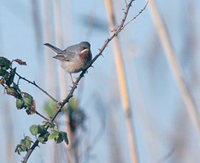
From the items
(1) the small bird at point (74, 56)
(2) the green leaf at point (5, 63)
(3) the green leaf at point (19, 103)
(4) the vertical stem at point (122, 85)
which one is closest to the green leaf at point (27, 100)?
(3) the green leaf at point (19, 103)

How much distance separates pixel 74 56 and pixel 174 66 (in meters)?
0.90

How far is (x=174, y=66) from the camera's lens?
9.20 ft

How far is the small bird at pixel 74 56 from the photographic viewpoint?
2.99m

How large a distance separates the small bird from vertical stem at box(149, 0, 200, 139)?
2.05 ft

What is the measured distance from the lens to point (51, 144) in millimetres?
3018

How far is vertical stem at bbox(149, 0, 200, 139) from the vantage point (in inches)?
108

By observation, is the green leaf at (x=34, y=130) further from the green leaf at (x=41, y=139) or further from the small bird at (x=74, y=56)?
the small bird at (x=74, y=56)

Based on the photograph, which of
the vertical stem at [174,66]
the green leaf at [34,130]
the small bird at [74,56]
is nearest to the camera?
the green leaf at [34,130]

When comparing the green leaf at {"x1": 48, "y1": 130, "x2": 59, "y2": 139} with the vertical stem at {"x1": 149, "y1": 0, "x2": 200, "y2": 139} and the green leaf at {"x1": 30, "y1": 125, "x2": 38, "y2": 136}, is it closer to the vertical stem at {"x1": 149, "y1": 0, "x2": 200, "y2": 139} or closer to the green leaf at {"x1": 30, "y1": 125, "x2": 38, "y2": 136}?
the green leaf at {"x1": 30, "y1": 125, "x2": 38, "y2": 136}

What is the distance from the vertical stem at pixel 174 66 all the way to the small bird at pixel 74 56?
2.05 feet

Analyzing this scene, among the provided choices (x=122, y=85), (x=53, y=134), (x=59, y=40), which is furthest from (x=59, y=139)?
(x=59, y=40)

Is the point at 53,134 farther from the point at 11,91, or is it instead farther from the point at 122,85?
the point at 122,85

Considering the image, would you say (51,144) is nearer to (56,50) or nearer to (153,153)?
(56,50)

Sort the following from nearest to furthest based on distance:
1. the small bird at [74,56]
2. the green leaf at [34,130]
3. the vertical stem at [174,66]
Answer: the green leaf at [34,130]
the vertical stem at [174,66]
the small bird at [74,56]
